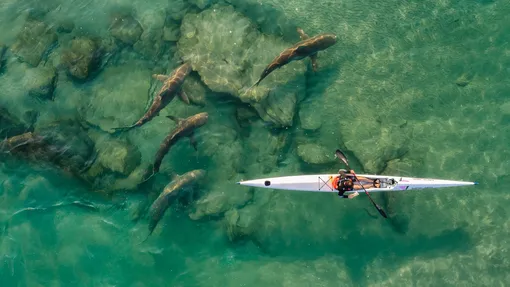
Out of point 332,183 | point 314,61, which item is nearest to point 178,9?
point 314,61

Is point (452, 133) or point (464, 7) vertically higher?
point (464, 7)

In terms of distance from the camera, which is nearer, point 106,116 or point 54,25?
point 106,116

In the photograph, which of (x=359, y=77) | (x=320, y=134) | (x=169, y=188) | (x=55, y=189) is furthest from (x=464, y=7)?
(x=55, y=189)

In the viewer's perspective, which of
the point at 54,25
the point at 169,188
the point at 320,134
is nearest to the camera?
the point at 169,188

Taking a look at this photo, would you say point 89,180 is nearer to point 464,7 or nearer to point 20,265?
point 20,265

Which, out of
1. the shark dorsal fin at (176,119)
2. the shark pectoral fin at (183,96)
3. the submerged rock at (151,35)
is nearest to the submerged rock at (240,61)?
the shark pectoral fin at (183,96)

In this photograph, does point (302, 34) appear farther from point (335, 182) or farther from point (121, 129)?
point (121, 129)
